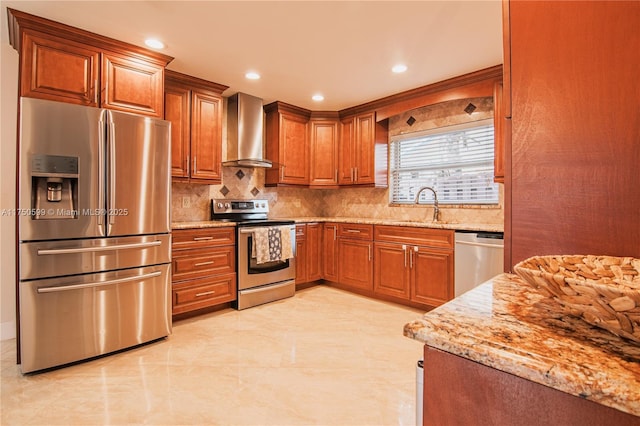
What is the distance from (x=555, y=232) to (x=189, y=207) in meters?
3.48

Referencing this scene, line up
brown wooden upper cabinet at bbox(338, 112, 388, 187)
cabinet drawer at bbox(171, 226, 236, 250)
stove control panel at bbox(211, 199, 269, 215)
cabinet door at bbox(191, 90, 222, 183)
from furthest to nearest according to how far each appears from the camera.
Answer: brown wooden upper cabinet at bbox(338, 112, 388, 187)
stove control panel at bbox(211, 199, 269, 215)
cabinet door at bbox(191, 90, 222, 183)
cabinet drawer at bbox(171, 226, 236, 250)

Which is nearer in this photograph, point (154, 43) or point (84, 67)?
point (84, 67)

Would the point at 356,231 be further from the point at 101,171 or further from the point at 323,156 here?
the point at 101,171

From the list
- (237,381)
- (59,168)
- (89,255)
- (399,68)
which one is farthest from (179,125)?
(237,381)

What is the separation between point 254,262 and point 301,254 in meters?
0.75

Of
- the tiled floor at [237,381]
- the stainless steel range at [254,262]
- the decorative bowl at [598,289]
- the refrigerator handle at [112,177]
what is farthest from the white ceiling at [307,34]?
the tiled floor at [237,381]

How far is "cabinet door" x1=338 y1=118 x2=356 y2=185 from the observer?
429 cm

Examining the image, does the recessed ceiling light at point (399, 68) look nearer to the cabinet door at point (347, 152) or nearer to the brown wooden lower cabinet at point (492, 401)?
the cabinet door at point (347, 152)

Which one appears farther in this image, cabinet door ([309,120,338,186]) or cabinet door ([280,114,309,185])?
cabinet door ([309,120,338,186])

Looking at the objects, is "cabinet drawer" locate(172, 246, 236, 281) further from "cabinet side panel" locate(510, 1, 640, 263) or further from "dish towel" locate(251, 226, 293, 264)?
"cabinet side panel" locate(510, 1, 640, 263)

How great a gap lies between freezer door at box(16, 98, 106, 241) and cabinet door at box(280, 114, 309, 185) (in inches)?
87.7

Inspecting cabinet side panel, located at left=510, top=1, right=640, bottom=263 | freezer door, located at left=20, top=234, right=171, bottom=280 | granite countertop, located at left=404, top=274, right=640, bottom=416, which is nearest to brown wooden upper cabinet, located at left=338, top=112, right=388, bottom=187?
freezer door, located at left=20, top=234, right=171, bottom=280

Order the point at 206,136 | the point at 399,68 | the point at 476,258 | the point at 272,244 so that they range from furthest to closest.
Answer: the point at 272,244
the point at 206,136
the point at 399,68
the point at 476,258

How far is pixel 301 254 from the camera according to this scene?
4.03m
